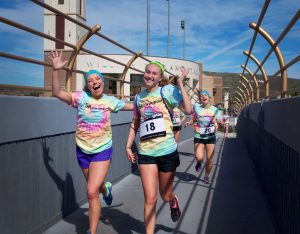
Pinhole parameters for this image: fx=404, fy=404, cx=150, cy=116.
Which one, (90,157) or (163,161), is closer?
(163,161)

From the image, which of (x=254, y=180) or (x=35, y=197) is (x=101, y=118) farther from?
(x=254, y=180)

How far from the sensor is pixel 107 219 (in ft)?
16.3

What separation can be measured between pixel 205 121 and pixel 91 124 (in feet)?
12.3

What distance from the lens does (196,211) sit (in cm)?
540

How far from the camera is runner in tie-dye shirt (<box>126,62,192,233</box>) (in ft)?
13.1

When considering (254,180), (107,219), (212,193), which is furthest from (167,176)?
(254,180)

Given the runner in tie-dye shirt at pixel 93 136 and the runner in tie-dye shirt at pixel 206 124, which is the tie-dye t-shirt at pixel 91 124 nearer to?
the runner in tie-dye shirt at pixel 93 136

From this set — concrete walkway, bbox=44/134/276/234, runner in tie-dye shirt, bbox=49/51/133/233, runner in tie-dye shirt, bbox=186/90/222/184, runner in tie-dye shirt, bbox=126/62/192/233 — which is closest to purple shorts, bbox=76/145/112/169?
runner in tie-dye shirt, bbox=49/51/133/233

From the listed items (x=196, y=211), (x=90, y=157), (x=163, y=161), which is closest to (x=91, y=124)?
(x=90, y=157)

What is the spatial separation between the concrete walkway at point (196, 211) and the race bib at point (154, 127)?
121 cm

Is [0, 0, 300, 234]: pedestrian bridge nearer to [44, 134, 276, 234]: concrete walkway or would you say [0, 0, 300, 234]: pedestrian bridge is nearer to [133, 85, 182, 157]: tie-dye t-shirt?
[44, 134, 276, 234]: concrete walkway

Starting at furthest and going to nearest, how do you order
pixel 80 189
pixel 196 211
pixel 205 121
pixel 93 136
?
pixel 205 121 → pixel 80 189 → pixel 196 211 → pixel 93 136

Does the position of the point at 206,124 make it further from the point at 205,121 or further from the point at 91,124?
the point at 91,124

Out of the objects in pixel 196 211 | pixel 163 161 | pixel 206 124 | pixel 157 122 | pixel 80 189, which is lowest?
pixel 196 211
